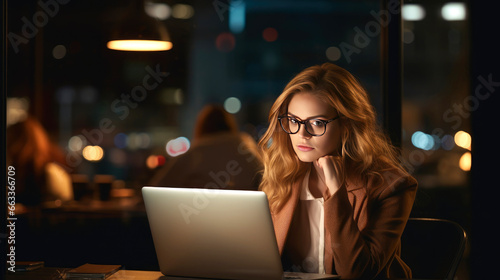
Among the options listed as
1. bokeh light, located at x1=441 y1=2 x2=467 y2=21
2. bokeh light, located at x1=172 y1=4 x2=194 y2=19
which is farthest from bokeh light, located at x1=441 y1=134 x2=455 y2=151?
bokeh light, located at x1=172 y1=4 x2=194 y2=19

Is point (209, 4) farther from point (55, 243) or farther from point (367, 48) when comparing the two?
point (55, 243)

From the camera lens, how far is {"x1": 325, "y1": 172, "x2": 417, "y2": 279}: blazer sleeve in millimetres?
1834

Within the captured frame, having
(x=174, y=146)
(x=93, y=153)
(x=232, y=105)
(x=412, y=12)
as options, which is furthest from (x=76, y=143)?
(x=412, y=12)

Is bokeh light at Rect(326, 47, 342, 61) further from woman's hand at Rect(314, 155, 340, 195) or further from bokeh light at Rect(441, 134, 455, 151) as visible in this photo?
woman's hand at Rect(314, 155, 340, 195)

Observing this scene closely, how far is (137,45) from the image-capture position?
3.79m

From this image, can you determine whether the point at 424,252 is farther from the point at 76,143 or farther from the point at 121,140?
the point at 76,143

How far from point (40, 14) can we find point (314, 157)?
3216mm

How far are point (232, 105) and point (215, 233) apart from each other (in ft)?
8.99

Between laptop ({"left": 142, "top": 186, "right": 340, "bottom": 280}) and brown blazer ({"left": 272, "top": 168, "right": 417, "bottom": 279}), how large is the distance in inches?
7.7

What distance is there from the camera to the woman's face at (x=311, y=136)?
2111 millimetres

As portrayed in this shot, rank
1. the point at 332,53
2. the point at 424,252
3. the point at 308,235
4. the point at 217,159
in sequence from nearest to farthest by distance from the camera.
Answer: the point at 308,235 → the point at 424,252 → the point at 217,159 → the point at 332,53

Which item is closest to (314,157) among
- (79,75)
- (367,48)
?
(367,48)

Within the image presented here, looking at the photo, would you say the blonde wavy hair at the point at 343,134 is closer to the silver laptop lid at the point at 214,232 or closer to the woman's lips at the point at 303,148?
the woman's lips at the point at 303,148

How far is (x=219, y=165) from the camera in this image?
3.64 meters
